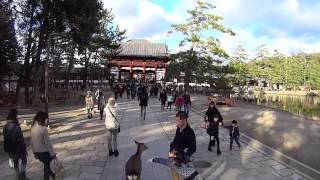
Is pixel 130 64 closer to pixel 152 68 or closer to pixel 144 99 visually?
pixel 152 68

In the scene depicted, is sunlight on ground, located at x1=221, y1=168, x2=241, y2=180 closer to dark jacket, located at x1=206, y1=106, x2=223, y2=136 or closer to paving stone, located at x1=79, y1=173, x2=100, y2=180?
dark jacket, located at x1=206, y1=106, x2=223, y2=136

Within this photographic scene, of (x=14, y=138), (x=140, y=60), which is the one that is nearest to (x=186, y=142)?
(x=14, y=138)

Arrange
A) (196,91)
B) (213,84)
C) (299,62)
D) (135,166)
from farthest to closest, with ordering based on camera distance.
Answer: (299,62)
(196,91)
(213,84)
(135,166)

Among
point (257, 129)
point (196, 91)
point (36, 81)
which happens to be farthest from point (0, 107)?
point (196, 91)

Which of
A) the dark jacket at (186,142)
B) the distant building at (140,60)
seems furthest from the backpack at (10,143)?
the distant building at (140,60)

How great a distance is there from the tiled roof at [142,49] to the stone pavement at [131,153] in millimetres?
45494

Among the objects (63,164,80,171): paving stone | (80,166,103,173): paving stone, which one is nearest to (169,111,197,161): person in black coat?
(80,166,103,173): paving stone

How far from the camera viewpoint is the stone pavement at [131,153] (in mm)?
9930

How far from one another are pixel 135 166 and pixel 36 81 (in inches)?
953

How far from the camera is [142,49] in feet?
218

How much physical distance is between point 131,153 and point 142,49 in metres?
54.8

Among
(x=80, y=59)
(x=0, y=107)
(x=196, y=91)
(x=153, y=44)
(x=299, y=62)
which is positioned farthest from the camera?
(x=299, y=62)

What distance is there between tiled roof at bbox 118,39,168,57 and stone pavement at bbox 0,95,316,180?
45.5 m

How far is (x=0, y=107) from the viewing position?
90.3 feet
